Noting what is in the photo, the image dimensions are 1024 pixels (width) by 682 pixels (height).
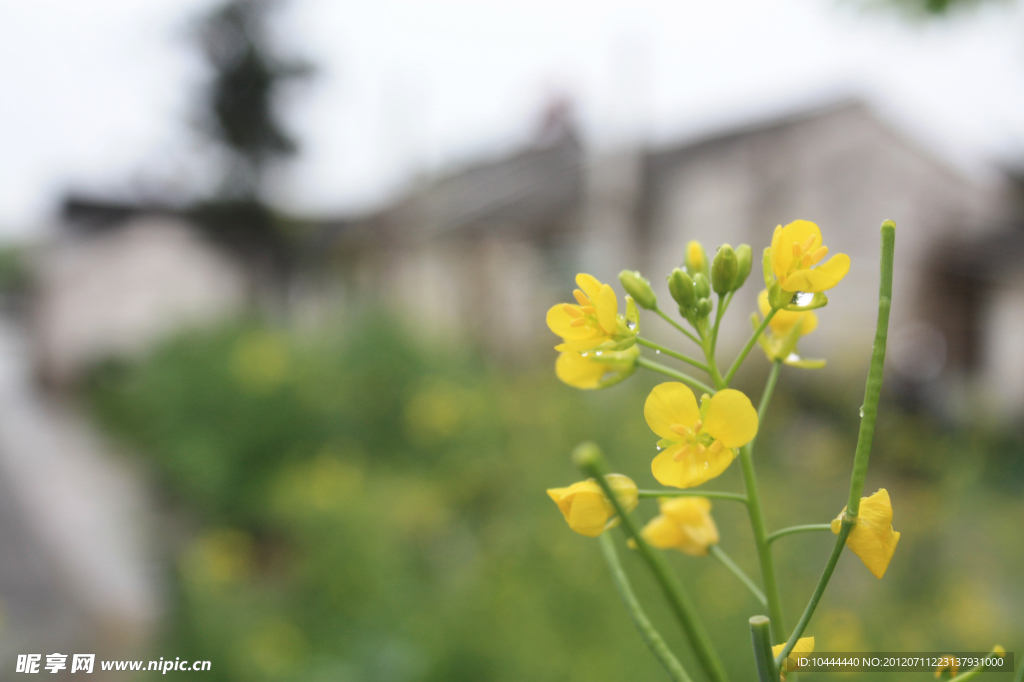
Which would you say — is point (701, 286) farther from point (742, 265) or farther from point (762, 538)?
point (762, 538)

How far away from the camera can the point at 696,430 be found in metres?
0.28

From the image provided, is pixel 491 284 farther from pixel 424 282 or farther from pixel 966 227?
pixel 966 227

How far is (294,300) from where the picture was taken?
1109cm

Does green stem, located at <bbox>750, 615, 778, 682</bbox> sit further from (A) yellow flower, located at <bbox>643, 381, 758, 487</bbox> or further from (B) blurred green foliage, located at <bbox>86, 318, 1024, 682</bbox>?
(B) blurred green foliage, located at <bbox>86, 318, 1024, 682</bbox>

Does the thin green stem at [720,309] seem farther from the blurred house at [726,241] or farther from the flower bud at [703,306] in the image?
the blurred house at [726,241]

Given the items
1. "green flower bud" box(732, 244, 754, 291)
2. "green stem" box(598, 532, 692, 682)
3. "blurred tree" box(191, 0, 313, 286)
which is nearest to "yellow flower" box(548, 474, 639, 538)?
"green stem" box(598, 532, 692, 682)

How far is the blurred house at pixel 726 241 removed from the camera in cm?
500

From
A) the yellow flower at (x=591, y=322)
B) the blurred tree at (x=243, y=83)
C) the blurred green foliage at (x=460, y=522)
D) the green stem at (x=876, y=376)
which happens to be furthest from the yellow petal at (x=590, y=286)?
the blurred tree at (x=243, y=83)

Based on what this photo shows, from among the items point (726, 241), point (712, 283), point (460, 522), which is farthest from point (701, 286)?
point (726, 241)

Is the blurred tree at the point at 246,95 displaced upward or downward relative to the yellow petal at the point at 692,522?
upward

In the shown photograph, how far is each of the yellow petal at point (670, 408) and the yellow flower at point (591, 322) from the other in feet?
0.11

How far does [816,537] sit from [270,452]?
288cm

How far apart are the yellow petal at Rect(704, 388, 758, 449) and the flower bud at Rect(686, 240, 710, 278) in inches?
5.0

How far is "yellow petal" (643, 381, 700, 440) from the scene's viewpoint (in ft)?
0.94
